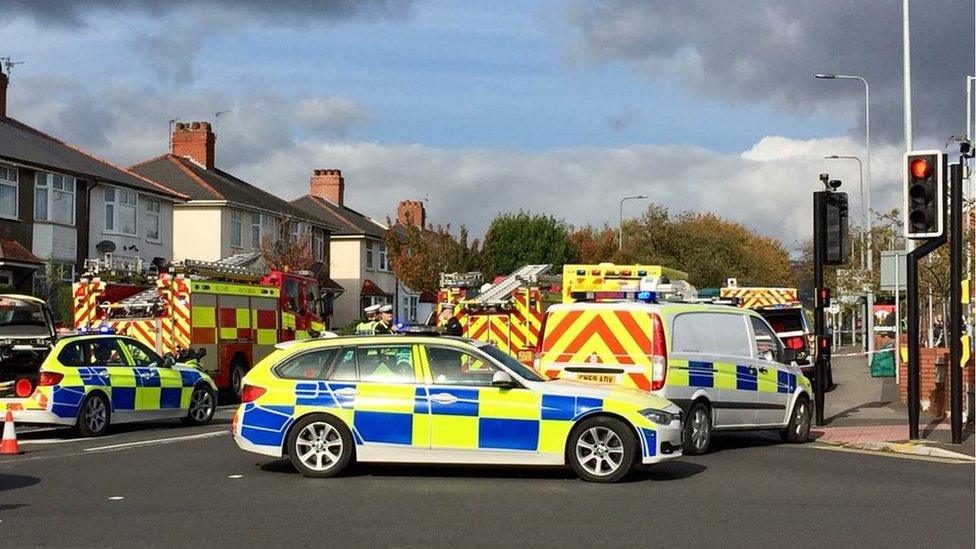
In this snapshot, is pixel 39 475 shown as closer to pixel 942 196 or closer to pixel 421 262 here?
pixel 942 196

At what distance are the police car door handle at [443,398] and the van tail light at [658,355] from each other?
3.04m

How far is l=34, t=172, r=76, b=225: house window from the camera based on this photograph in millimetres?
38375

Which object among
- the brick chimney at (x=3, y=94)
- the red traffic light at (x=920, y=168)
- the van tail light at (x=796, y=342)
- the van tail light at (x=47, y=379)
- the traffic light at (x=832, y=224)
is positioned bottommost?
the van tail light at (x=47, y=379)

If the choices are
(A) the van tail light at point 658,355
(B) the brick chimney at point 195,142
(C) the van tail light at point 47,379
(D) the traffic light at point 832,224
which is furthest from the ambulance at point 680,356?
(B) the brick chimney at point 195,142

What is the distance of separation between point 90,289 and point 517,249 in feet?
145

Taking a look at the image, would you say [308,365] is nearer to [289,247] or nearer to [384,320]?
[384,320]

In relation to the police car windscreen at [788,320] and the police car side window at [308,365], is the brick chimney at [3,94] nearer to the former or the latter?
the police car windscreen at [788,320]

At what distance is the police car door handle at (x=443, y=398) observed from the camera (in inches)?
484

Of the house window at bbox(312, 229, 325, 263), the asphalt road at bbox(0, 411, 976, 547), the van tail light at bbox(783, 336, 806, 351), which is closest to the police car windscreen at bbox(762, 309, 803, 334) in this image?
the van tail light at bbox(783, 336, 806, 351)

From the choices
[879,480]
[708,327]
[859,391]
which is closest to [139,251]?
[859,391]

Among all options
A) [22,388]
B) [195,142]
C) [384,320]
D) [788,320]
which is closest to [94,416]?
[22,388]

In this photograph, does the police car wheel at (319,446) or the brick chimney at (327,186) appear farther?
the brick chimney at (327,186)

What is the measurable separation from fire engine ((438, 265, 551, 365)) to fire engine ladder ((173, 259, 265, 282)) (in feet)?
13.3

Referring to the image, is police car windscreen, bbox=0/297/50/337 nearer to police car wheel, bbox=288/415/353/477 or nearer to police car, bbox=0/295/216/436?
police car, bbox=0/295/216/436
